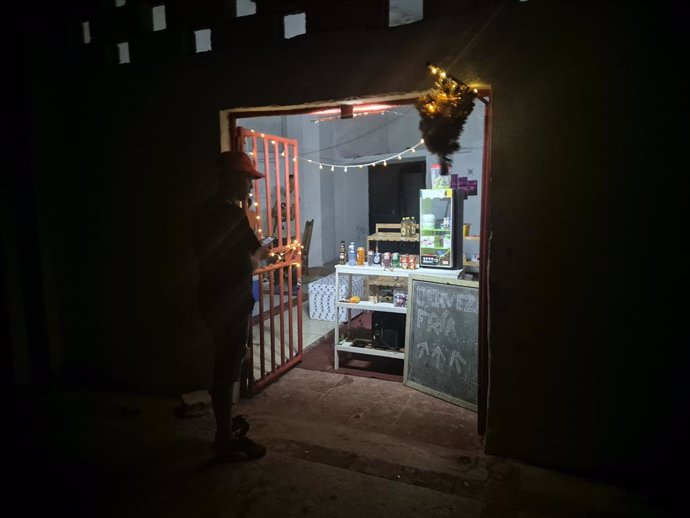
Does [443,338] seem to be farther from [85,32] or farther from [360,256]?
[85,32]

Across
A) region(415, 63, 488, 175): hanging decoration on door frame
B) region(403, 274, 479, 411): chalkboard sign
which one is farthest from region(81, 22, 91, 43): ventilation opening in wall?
region(403, 274, 479, 411): chalkboard sign

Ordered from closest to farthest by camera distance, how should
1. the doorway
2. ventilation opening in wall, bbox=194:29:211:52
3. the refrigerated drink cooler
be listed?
ventilation opening in wall, bbox=194:29:211:52
the refrigerated drink cooler
the doorway

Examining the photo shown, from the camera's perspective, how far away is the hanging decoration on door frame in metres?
3.55

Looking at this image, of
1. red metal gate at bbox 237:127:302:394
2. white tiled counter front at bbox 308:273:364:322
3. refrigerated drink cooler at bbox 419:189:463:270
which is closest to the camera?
red metal gate at bbox 237:127:302:394

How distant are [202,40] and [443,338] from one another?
427 centimetres

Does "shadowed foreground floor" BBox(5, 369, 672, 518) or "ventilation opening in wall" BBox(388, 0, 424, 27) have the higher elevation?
"ventilation opening in wall" BBox(388, 0, 424, 27)

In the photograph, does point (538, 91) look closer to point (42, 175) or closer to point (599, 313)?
point (599, 313)

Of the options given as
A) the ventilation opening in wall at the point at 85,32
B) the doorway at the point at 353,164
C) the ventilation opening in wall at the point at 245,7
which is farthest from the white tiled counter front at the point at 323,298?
the ventilation opening in wall at the point at 85,32

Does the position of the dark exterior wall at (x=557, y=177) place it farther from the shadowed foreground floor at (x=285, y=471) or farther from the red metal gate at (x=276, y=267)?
the red metal gate at (x=276, y=267)

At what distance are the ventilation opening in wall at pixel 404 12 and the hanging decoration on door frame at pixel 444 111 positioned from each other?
52 centimetres

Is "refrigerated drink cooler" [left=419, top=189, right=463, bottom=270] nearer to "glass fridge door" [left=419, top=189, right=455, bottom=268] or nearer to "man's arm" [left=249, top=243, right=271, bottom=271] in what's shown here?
"glass fridge door" [left=419, top=189, right=455, bottom=268]

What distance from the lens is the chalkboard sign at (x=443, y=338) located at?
496 centimetres

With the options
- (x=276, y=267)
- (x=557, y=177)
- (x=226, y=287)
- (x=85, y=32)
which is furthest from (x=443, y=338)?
(x=85, y=32)

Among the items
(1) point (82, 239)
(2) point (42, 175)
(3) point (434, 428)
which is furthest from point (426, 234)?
(2) point (42, 175)
